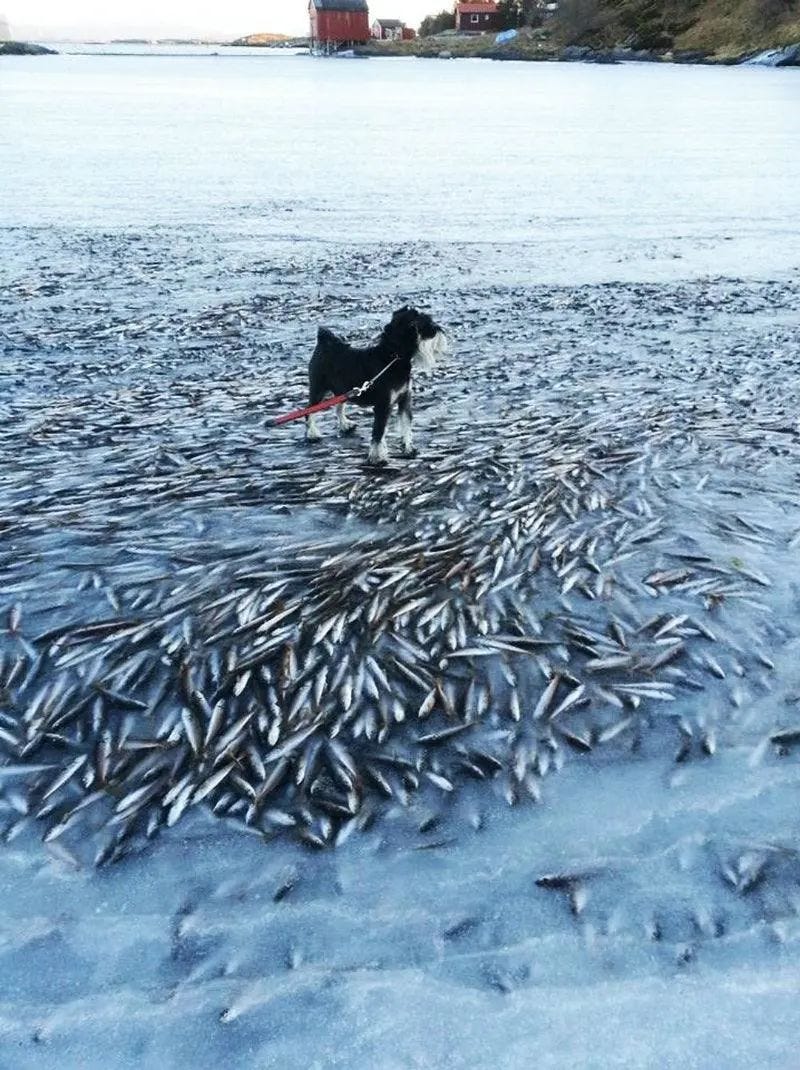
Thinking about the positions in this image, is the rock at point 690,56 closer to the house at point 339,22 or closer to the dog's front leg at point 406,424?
the house at point 339,22

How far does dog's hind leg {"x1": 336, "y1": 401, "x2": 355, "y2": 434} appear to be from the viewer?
9.70 meters

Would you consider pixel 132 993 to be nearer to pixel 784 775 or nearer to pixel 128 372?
pixel 784 775

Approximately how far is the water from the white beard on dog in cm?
1120

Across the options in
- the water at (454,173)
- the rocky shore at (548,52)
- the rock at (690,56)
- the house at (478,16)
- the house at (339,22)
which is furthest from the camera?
the house at (478,16)

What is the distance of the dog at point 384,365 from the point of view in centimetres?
782

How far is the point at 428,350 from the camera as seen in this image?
7.90 meters

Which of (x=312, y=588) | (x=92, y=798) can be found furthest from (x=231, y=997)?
(x=312, y=588)

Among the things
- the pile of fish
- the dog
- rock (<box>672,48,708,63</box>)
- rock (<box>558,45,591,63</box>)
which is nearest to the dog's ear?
the dog

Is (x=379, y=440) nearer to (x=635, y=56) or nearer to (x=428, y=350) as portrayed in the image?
(x=428, y=350)

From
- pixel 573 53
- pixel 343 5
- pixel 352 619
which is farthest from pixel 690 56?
pixel 352 619

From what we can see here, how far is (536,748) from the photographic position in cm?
513

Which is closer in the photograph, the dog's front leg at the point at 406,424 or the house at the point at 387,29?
the dog's front leg at the point at 406,424

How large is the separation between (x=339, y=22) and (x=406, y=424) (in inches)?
7379

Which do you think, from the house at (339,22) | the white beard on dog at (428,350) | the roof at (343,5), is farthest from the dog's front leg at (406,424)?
the roof at (343,5)
